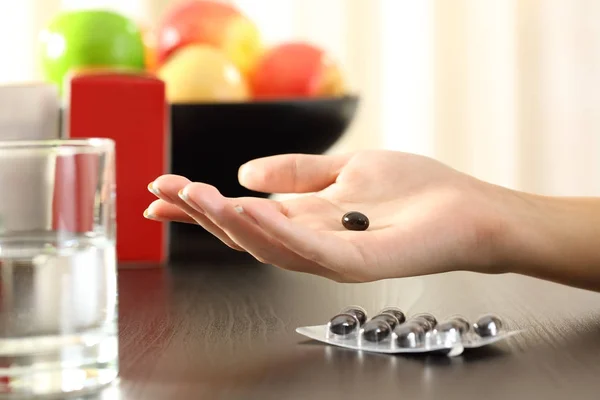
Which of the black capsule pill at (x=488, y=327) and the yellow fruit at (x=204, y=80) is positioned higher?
the yellow fruit at (x=204, y=80)

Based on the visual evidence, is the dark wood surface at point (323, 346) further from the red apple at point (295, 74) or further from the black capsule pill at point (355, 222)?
the red apple at point (295, 74)

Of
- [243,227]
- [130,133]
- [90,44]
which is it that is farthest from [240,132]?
[243,227]

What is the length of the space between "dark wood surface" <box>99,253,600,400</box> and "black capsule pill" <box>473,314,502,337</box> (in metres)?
0.01

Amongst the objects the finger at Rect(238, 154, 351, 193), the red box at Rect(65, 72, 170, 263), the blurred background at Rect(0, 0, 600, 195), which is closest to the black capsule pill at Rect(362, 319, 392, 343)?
the finger at Rect(238, 154, 351, 193)

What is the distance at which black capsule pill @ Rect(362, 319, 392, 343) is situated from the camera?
0.62m

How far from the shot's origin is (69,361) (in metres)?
0.51

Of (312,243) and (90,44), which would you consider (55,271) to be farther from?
(90,44)

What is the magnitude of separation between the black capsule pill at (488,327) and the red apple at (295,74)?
2.63 feet

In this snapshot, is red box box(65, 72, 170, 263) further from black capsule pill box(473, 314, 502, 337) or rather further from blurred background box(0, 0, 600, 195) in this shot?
blurred background box(0, 0, 600, 195)

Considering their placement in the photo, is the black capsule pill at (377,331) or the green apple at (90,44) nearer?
the black capsule pill at (377,331)

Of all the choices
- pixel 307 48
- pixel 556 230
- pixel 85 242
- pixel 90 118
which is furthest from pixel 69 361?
pixel 307 48

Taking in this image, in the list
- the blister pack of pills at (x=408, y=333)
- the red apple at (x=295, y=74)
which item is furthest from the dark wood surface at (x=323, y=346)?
the red apple at (x=295, y=74)

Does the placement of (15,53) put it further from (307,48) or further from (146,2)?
(307,48)

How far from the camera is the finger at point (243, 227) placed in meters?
0.60
